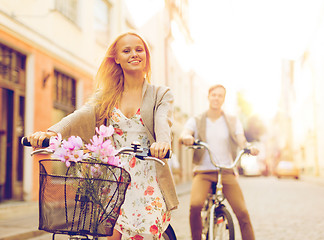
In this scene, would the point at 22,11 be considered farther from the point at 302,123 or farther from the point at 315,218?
the point at 302,123

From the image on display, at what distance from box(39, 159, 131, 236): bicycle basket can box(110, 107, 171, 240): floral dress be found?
0.50 meters

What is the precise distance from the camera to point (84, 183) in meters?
1.97

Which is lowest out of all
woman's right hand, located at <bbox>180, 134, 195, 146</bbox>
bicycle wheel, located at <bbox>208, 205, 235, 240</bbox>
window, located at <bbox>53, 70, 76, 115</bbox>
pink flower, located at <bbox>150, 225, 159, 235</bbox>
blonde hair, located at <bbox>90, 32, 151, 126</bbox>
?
bicycle wheel, located at <bbox>208, 205, 235, 240</bbox>

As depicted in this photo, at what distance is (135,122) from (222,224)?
5.94 feet

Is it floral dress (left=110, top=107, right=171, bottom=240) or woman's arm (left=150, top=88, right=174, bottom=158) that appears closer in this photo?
woman's arm (left=150, top=88, right=174, bottom=158)

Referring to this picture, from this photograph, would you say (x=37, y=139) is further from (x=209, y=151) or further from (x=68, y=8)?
(x=68, y=8)

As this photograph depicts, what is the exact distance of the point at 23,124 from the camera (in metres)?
9.66

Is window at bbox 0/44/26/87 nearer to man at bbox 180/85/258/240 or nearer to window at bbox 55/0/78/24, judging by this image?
window at bbox 55/0/78/24

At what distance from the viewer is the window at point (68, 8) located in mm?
11278

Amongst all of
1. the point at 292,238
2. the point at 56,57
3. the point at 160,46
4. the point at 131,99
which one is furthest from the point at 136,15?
the point at 131,99

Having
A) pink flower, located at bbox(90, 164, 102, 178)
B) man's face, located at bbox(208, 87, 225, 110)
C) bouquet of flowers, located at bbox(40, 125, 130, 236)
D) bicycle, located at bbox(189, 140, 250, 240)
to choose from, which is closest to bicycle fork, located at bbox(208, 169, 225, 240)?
bicycle, located at bbox(189, 140, 250, 240)

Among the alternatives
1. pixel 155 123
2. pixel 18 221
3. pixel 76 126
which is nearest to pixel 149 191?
pixel 155 123

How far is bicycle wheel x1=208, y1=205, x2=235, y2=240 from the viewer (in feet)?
13.3

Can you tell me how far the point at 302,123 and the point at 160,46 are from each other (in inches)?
1047
